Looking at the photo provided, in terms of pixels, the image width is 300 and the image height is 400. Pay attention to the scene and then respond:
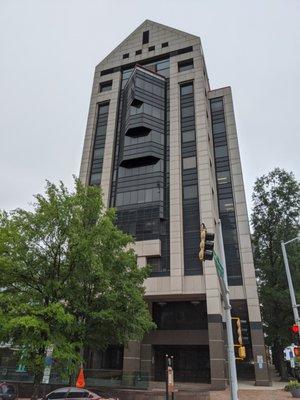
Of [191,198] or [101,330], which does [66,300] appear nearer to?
[101,330]

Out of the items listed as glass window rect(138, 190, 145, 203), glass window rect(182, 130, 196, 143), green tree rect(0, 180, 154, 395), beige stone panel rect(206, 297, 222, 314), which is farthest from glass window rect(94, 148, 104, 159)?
green tree rect(0, 180, 154, 395)

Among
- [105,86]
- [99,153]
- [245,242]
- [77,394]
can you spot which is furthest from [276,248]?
[105,86]

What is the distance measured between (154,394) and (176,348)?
14347 mm

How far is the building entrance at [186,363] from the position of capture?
122 ft

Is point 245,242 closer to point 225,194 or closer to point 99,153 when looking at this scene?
point 225,194

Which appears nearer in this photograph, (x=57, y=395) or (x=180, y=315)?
(x=57, y=395)

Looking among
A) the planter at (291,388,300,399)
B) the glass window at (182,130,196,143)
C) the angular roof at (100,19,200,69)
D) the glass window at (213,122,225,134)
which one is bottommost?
the planter at (291,388,300,399)

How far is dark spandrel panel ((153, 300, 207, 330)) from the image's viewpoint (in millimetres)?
38438

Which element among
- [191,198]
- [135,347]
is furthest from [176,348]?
[191,198]

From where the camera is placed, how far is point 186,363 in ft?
124

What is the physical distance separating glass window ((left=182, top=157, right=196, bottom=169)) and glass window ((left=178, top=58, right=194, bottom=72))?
1607 centimetres

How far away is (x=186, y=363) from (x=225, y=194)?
866 inches

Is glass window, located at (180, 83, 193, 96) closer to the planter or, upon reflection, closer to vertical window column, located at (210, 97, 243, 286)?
vertical window column, located at (210, 97, 243, 286)

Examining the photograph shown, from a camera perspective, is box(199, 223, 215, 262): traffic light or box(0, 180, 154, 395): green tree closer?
box(199, 223, 215, 262): traffic light
